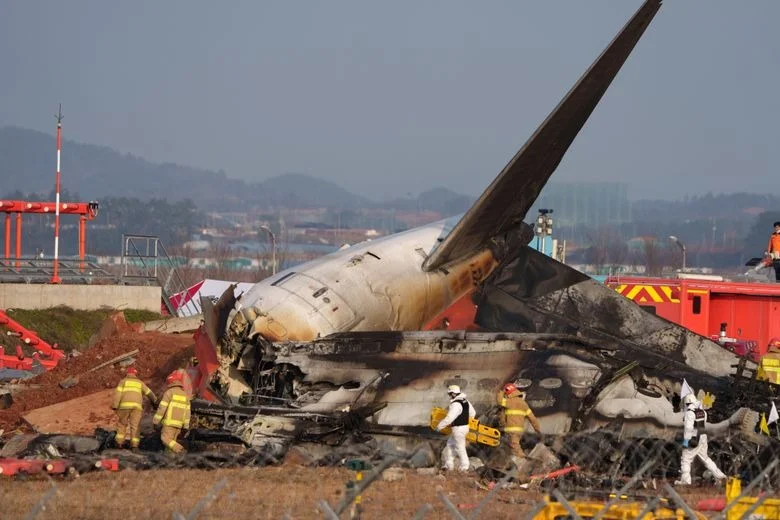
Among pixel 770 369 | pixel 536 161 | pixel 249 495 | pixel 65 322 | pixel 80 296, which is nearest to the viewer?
pixel 249 495

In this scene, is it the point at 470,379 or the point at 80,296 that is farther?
the point at 80,296

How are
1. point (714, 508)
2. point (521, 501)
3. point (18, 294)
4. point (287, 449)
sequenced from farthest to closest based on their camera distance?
point (18, 294)
point (287, 449)
point (521, 501)
point (714, 508)

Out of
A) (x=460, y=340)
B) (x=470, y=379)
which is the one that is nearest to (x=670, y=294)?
(x=460, y=340)

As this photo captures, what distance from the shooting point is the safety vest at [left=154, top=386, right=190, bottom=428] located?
2017 centimetres

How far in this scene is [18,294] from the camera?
40.8m

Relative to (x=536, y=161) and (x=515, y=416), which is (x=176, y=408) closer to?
(x=515, y=416)

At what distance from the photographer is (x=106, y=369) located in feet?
97.8

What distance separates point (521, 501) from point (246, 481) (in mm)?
3726

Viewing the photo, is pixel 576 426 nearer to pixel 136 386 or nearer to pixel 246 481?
pixel 246 481

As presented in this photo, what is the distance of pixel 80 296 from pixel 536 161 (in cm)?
2134

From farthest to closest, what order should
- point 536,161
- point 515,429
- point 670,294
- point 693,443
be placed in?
point 670,294 → point 536,161 → point 515,429 → point 693,443

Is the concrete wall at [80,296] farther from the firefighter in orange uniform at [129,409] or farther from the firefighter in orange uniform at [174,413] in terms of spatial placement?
the firefighter in orange uniform at [174,413]

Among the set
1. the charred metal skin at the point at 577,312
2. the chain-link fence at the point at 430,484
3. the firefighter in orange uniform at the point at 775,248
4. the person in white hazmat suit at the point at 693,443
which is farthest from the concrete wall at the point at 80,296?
the person in white hazmat suit at the point at 693,443

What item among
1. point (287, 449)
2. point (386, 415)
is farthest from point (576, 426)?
point (287, 449)
